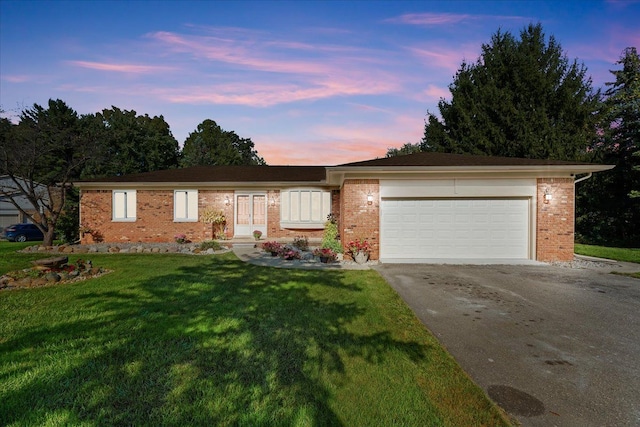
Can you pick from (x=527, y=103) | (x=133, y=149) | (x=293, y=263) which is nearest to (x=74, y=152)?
(x=133, y=149)

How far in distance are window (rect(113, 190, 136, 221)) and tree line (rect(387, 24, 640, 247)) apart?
2082 centimetres

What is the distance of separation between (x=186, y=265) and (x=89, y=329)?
15.4 ft

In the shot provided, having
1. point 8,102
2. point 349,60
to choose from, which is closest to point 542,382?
point 349,60

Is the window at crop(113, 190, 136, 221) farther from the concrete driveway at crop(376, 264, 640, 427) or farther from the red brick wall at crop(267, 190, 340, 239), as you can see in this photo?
the concrete driveway at crop(376, 264, 640, 427)

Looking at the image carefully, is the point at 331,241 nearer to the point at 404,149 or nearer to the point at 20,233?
the point at 20,233

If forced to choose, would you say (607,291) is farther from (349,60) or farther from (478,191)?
(349,60)

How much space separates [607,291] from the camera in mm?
6246

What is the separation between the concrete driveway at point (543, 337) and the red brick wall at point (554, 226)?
170cm

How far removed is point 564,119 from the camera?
19.2 m

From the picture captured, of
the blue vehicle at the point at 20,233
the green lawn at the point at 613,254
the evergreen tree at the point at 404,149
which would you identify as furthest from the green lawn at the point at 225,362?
the evergreen tree at the point at 404,149

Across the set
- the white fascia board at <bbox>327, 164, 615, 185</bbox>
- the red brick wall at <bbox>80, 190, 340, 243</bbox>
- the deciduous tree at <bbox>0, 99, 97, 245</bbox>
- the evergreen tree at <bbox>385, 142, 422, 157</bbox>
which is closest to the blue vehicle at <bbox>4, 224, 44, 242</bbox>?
the deciduous tree at <bbox>0, 99, 97, 245</bbox>

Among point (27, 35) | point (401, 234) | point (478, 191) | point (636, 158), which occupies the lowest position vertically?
point (401, 234)

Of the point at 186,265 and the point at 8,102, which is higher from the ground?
the point at 8,102

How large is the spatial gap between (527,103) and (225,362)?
959 inches
